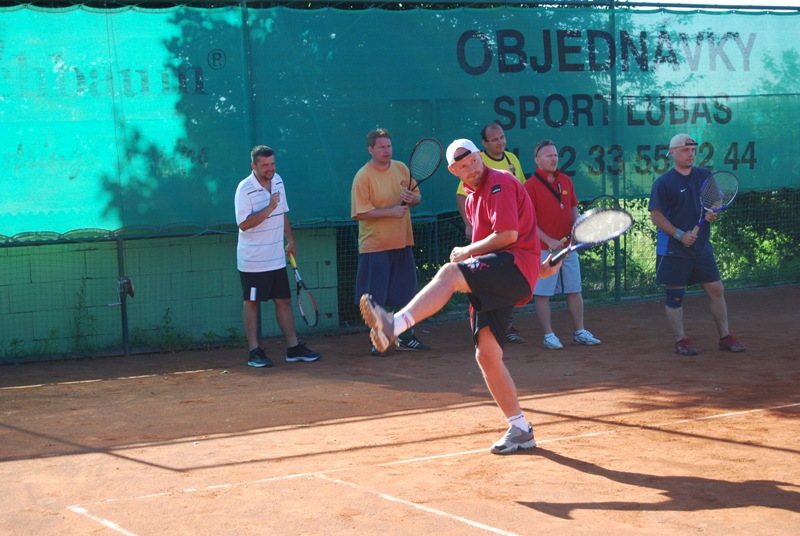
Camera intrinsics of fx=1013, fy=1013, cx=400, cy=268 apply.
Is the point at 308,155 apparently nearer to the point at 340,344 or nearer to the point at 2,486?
the point at 340,344

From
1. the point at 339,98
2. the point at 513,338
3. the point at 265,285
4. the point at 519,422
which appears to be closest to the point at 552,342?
the point at 513,338

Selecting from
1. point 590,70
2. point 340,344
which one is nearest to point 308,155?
point 340,344

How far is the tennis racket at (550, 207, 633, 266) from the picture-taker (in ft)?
21.4

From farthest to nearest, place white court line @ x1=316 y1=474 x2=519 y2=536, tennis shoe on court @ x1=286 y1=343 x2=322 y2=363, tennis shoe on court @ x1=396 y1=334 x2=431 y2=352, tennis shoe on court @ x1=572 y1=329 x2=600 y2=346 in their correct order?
tennis shoe on court @ x1=396 y1=334 x2=431 y2=352 < tennis shoe on court @ x1=572 y1=329 x2=600 y2=346 < tennis shoe on court @ x1=286 y1=343 x2=322 y2=363 < white court line @ x1=316 y1=474 x2=519 y2=536

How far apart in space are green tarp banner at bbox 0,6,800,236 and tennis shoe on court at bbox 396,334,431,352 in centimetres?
160

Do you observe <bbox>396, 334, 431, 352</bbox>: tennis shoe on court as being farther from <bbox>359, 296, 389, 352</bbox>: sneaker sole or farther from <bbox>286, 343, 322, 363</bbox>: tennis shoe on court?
<bbox>359, 296, 389, 352</bbox>: sneaker sole

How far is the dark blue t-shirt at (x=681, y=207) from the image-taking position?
885cm

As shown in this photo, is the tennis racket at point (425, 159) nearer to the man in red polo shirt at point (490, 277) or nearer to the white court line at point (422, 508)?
the man in red polo shirt at point (490, 277)

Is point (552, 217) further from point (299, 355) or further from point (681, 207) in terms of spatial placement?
point (299, 355)

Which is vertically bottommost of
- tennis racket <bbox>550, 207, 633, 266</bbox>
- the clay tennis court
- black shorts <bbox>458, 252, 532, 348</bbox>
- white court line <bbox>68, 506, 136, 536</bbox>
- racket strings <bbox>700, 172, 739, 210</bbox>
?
the clay tennis court

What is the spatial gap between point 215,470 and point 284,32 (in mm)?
5881

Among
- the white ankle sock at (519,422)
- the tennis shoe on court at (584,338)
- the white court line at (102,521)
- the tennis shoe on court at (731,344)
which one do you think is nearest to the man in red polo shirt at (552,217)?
the tennis shoe on court at (584,338)

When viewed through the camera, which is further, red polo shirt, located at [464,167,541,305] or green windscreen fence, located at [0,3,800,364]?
green windscreen fence, located at [0,3,800,364]

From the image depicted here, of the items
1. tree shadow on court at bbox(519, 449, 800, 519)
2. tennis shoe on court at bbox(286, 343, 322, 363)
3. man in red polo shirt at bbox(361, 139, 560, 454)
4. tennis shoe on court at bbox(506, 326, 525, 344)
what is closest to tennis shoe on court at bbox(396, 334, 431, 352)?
tennis shoe on court at bbox(506, 326, 525, 344)
